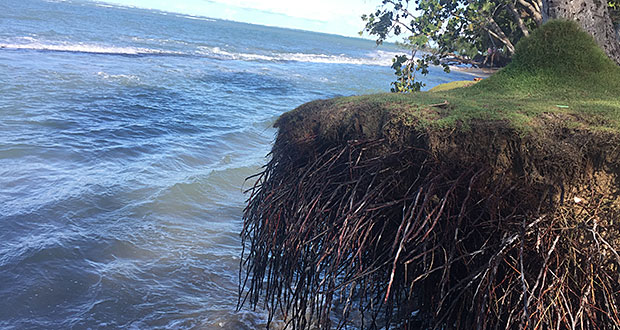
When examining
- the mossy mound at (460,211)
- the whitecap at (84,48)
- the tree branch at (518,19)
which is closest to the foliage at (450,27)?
the tree branch at (518,19)

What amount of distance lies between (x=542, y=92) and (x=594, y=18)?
165cm

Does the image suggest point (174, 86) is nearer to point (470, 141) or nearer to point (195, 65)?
point (195, 65)

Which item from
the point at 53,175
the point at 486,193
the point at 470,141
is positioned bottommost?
the point at 53,175

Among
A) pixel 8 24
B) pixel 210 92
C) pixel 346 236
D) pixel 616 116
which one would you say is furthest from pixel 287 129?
pixel 8 24

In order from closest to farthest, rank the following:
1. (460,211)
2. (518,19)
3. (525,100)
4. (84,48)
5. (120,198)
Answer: (460,211) < (525,100) < (518,19) < (120,198) < (84,48)

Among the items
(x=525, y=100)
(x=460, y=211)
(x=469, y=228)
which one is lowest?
(x=469, y=228)

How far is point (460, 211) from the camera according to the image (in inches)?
122

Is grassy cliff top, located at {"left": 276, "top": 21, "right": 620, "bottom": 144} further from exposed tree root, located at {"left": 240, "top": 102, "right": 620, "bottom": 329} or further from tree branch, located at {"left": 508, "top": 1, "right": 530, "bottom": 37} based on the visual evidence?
tree branch, located at {"left": 508, "top": 1, "right": 530, "bottom": 37}

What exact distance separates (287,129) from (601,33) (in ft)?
12.6

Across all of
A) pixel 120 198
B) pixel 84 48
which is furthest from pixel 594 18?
pixel 84 48

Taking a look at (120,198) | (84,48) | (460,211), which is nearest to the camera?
(460,211)

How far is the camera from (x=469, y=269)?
3.06m

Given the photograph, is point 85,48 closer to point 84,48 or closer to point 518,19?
point 84,48

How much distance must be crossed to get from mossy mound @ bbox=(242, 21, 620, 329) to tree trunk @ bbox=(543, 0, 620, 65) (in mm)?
1377
